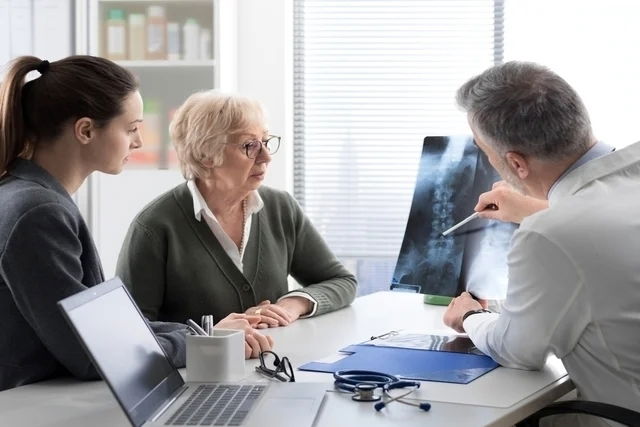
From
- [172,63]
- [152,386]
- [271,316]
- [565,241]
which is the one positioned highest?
[172,63]

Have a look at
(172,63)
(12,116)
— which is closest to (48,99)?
(12,116)

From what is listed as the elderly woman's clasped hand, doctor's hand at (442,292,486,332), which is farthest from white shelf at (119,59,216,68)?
doctor's hand at (442,292,486,332)

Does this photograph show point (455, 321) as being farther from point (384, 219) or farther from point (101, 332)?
point (384, 219)

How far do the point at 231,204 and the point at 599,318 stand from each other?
4.25 ft

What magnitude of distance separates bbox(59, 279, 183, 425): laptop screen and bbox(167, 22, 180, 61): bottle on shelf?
7.56ft

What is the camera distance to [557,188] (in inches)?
66.9

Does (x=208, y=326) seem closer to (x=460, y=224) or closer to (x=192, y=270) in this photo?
(x=192, y=270)

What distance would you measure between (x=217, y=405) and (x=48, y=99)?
774mm

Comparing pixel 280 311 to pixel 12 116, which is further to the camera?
pixel 280 311

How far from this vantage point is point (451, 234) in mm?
2391

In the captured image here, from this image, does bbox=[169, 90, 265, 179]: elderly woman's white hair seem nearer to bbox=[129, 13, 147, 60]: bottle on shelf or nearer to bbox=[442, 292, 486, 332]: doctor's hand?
bbox=[442, 292, 486, 332]: doctor's hand

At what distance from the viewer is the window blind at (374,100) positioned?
13.5 feet

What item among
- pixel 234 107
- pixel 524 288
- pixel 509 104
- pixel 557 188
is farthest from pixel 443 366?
pixel 234 107

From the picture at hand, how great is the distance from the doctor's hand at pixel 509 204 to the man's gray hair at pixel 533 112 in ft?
1.48
